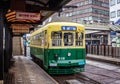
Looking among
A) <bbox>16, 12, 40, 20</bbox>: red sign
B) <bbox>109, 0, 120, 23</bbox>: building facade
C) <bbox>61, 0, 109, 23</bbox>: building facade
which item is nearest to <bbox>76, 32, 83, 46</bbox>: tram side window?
<bbox>16, 12, 40, 20</bbox>: red sign

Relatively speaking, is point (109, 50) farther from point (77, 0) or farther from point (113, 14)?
point (77, 0)

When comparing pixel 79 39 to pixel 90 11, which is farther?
pixel 90 11

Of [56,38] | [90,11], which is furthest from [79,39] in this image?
[90,11]

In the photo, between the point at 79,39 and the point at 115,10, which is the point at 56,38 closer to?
the point at 79,39

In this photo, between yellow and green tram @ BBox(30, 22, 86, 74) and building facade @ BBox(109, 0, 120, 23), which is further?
building facade @ BBox(109, 0, 120, 23)

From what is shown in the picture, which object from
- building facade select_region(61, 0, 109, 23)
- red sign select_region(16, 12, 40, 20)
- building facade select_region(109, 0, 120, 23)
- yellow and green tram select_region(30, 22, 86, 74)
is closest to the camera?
red sign select_region(16, 12, 40, 20)

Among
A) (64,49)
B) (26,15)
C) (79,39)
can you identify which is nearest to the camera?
(26,15)

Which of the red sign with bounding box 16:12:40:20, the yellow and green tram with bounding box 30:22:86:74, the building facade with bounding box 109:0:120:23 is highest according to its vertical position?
the building facade with bounding box 109:0:120:23

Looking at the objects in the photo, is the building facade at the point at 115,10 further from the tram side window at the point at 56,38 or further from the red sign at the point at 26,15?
the red sign at the point at 26,15

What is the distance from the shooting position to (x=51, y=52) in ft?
55.7

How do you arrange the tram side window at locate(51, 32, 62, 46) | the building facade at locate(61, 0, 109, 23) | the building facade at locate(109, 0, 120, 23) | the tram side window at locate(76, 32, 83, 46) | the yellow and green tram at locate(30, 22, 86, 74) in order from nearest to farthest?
1. the yellow and green tram at locate(30, 22, 86, 74)
2. the tram side window at locate(51, 32, 62, 46)
3. the tram side window at locate(76, 32, 83, 46)
4. the building facade at locate(109, 0, 120, 23)
5. the building facade at locate(61, 0, 109, 23)

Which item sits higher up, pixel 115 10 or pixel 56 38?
pixel 115 10

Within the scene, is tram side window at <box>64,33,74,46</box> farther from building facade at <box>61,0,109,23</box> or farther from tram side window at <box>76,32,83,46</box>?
building facade at <box>61,0,109,23</box>

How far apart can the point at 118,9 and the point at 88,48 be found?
41001 millimetres
